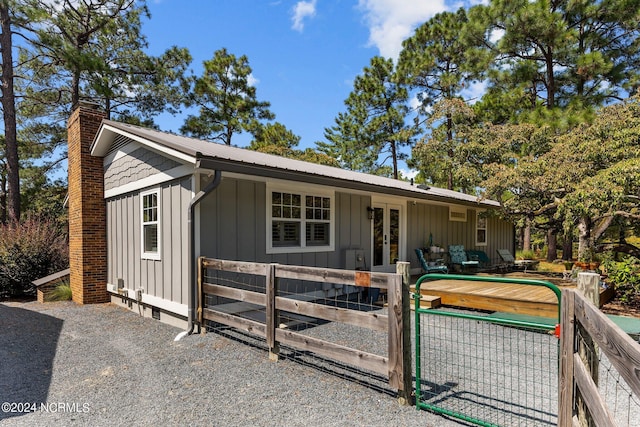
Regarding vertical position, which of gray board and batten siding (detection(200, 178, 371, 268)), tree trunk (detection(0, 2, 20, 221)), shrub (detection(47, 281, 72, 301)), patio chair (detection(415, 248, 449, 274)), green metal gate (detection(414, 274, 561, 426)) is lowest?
shrub (detection(47, 281, 72, 301))

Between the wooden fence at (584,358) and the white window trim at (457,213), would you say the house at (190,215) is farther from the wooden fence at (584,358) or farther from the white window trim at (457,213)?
the wooden fence at (584,358)

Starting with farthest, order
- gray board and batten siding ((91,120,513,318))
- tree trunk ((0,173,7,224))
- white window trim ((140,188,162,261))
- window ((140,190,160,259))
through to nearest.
Answer: tree trunk ((0,173,7,224)) < window ((140,190,160,259)) < white window trim ((140,188,162,261)) < gray board and batten siding ((91,120,513,318))

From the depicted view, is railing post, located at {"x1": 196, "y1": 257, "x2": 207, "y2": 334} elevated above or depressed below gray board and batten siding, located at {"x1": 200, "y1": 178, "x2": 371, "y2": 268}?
below

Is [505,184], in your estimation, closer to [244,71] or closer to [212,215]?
[212,215]

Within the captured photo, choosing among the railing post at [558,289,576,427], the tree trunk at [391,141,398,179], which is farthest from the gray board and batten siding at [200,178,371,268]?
the tree trunk at [391,141,398,179]

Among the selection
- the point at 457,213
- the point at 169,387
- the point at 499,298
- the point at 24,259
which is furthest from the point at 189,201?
the point at 457,213

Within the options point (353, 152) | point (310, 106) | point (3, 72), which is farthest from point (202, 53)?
point (353, 152)

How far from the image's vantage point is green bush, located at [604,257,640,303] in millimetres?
6488

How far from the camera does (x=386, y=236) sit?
29.8 feet

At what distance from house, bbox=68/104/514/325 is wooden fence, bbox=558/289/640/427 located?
4146 mm

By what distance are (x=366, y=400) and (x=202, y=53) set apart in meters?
21.0

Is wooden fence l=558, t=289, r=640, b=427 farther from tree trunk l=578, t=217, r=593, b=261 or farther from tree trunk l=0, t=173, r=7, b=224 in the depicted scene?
tree trunk l=0, t=173, r=7, b=224

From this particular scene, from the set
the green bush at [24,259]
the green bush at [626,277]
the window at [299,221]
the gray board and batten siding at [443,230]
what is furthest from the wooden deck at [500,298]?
the green bush at [24,259]

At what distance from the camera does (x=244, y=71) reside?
68.1 ft
